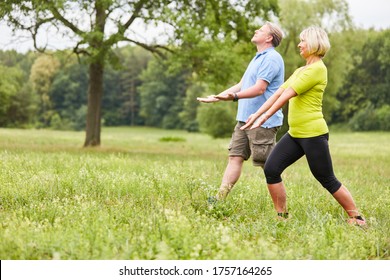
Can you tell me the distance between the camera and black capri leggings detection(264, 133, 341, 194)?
5.86 meters

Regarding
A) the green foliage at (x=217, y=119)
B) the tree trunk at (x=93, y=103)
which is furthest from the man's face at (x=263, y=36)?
the green foliage at (x=217, y=119)

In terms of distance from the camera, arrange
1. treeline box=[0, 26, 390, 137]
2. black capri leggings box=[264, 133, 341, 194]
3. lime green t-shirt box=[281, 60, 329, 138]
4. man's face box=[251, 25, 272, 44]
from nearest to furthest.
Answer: lime green t-shirt box=[281, 60, 329, 138], black capri leggings box=[264, 133, 341, 194], man's face box=[251, 25, 272, 44], treeline box=[0, 26, 390, 137]

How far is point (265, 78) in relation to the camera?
6.47 metres

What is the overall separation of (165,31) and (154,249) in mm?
15132

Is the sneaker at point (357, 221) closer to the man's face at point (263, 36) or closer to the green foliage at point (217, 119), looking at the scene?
the man's face at point (263, 36)

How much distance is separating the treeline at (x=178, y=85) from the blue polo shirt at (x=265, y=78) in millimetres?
11080

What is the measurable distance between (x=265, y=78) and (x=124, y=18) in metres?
13.0

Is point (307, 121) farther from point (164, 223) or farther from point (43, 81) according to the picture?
point (43, 81)

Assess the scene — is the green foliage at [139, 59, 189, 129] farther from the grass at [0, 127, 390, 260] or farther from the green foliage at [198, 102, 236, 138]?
the grass at [0, 127, 390, 260]

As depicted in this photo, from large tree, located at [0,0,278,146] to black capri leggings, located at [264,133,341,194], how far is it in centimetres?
1137

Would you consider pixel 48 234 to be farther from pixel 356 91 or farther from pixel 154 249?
pixel 356 91

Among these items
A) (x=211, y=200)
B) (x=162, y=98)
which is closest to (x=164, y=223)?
(x=211, y=200)

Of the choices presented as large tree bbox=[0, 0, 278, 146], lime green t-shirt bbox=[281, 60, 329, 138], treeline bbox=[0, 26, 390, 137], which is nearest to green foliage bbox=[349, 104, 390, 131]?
treeline bbox=[0, 26, 390, 137]

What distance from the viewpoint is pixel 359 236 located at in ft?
16.8
